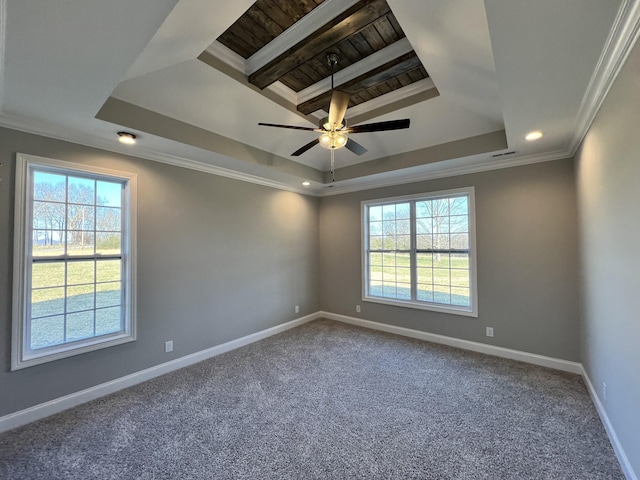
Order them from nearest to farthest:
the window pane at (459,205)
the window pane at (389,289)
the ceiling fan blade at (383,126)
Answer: the ceiling fan blade at (383,126) < the window pane at (459,205) < the window pane at (389,289)

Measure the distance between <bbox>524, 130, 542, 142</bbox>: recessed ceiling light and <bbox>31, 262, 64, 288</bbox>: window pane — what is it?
4846 mm

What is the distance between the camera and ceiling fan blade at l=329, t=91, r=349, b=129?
2.21 meters

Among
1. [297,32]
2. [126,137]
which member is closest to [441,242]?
[297,32]

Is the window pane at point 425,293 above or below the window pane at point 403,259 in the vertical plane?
below

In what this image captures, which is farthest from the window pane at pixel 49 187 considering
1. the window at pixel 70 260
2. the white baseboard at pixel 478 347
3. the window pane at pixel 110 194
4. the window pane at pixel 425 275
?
the window pane at pixel 425 275

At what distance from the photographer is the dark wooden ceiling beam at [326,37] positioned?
76.6 inches

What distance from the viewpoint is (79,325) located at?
8.70 ft

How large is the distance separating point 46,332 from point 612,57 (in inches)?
188

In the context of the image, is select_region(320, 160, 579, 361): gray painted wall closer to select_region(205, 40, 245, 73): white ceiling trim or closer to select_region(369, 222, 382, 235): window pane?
select_region(369, 222, 382, 235): window pane

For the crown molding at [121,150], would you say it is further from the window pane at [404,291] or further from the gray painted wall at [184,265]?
the window pane at [404,291]

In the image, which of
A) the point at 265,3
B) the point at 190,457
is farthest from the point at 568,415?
the point at 265,3

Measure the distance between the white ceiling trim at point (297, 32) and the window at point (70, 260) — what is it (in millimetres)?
1873

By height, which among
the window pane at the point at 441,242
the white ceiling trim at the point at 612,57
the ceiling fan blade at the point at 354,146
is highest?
the white ceiling trim at the point at 612,57

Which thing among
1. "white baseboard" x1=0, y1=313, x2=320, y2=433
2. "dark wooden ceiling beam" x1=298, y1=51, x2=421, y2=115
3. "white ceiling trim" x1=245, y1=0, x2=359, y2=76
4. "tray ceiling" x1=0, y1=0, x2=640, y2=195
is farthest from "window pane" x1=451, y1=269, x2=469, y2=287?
"white ceiling trim" x1=245, y1=0, x2=359, y2=76
